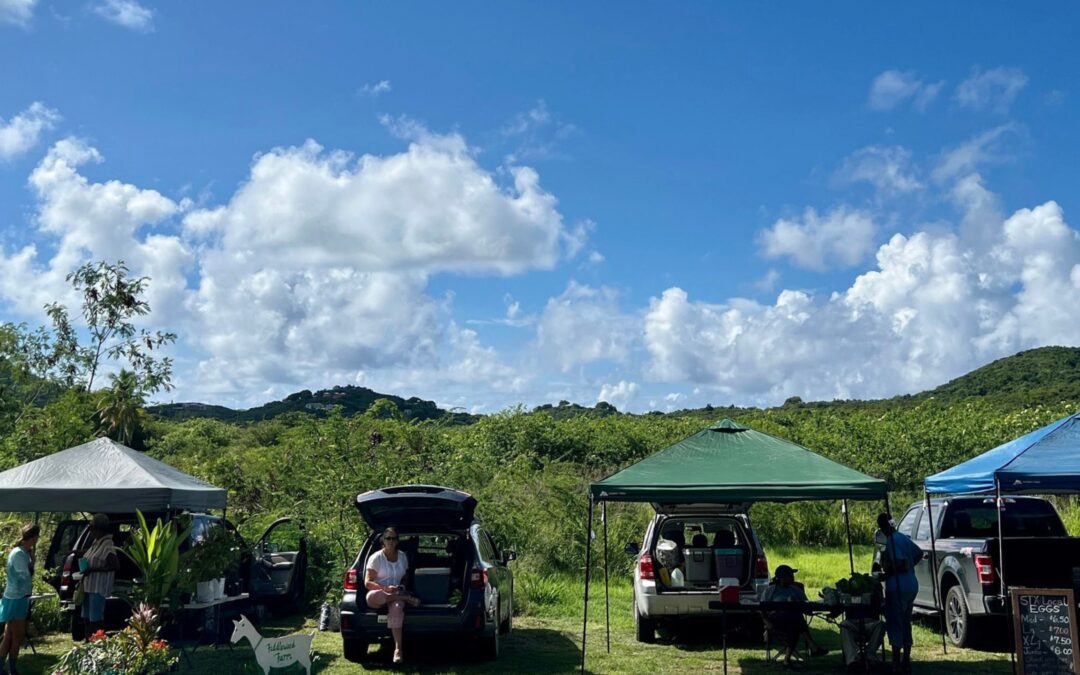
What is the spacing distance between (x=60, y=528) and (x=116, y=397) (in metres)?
12.2

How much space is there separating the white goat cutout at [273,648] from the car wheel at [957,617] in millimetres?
7124

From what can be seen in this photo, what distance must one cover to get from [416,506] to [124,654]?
3192 millimetres

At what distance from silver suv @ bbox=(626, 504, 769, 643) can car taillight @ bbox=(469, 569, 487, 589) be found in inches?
86.0

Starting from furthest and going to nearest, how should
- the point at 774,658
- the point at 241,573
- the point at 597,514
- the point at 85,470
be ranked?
the point at 597,514 < the point at 241,573 < the point at 85,470 < the point at 774,658

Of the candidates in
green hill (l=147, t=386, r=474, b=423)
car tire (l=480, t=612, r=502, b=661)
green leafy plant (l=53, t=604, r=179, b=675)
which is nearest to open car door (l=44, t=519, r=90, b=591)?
green leafy plant (l=53, t=604, r=179, b=675)

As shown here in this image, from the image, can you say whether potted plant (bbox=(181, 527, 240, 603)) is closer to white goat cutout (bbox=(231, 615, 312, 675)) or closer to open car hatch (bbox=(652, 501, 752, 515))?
white goat cutout (bbox=(231, 615, 312, 675))

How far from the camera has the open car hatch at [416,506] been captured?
33.2 ft

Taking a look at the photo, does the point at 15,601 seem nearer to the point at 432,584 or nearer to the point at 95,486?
the point at 95,486

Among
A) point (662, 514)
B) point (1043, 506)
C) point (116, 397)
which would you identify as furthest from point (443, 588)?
point (116, 397)

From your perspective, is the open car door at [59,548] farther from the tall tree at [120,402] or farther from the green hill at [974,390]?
the green hill at [974,390]

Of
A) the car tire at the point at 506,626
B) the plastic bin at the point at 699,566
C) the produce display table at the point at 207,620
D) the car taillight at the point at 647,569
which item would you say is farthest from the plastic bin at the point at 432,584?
the plastic bin at the point at 699,566

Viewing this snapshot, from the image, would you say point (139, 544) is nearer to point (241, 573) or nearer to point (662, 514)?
point (241, 573)

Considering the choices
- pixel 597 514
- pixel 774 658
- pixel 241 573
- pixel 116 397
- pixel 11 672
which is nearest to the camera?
pixel 11 672

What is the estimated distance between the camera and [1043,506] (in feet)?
39.7
